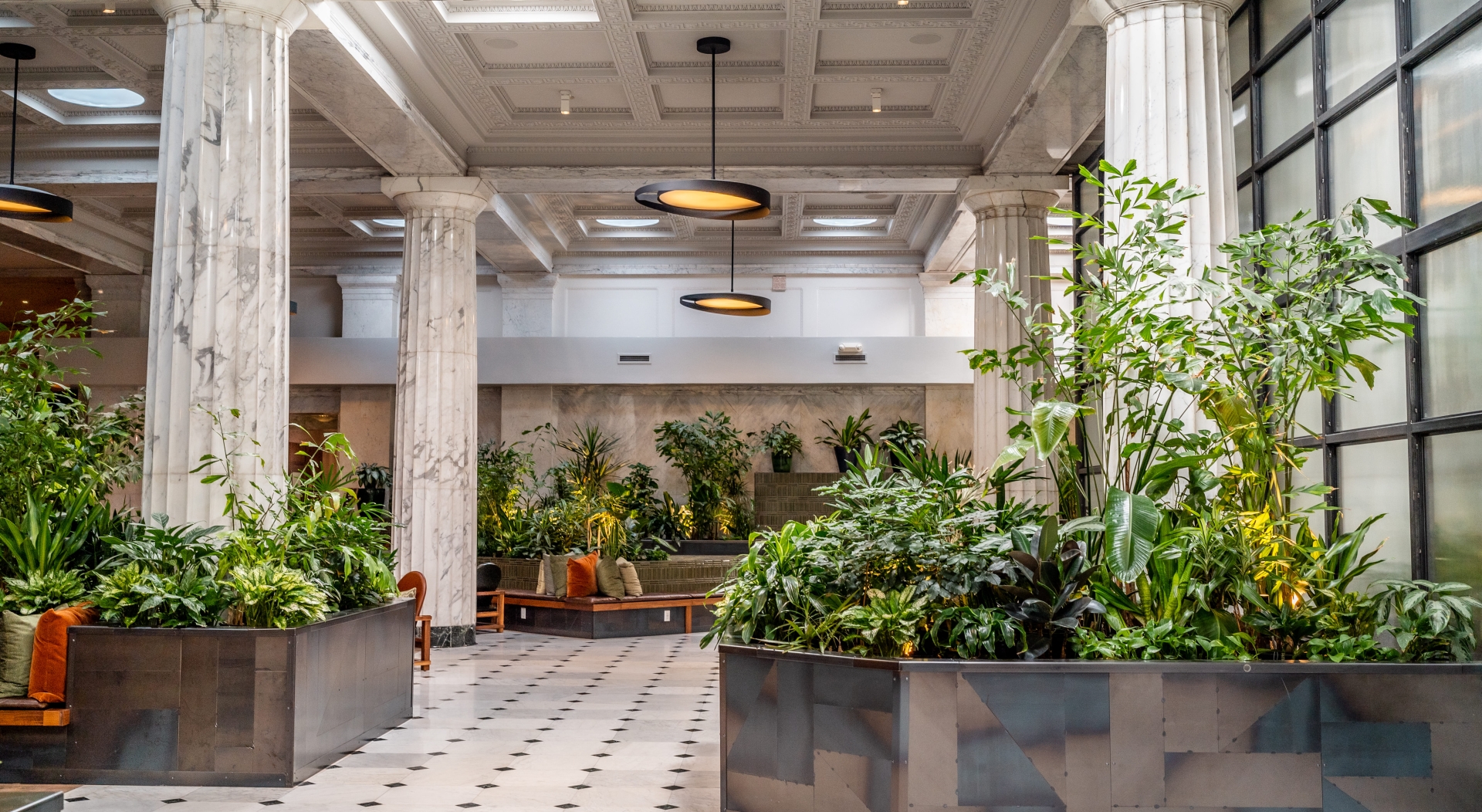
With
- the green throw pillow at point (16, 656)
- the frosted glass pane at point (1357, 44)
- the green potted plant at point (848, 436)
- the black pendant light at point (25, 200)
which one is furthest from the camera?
the green potted plant at point (848, 436)

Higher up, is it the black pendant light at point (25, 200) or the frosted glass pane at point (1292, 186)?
the black pendant light at point (25, 200)

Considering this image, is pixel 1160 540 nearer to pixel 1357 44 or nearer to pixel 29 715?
pixel 1357 44

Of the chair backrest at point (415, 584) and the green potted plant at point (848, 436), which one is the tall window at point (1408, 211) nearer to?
the chair backrest at point (415, 584)

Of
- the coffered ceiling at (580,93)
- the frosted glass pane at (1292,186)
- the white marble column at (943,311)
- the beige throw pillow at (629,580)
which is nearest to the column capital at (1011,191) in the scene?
the coffered ceiling at (580,93)

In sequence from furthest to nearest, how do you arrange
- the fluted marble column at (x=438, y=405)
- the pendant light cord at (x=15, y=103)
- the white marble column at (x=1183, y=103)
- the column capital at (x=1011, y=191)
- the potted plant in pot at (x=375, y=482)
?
the potted plant in pot at (x=375, y=482)
the fluted marble column at (x=438, y=405)
the column capital at (x=1011, y=191)
the pendant light cord at (x=15, y=103)
the white marble column at (x=1183, y=103)

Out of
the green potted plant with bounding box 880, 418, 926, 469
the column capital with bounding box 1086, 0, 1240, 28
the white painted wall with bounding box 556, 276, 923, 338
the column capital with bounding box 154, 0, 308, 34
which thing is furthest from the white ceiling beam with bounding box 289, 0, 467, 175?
the green potted plant with bounding box 880, 418, 926, 469

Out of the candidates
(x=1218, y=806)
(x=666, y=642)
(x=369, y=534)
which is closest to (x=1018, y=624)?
(x=1218, y=806)

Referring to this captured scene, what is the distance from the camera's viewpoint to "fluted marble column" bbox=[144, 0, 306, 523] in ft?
21.5

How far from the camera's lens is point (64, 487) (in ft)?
23.1

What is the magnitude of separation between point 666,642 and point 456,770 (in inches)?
246

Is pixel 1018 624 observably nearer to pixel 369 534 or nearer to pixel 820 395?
→ pixel 369 534

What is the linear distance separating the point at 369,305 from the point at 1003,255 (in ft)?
36.5

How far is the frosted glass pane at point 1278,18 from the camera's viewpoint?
654 cm

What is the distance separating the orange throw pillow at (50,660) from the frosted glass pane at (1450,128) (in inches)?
267
